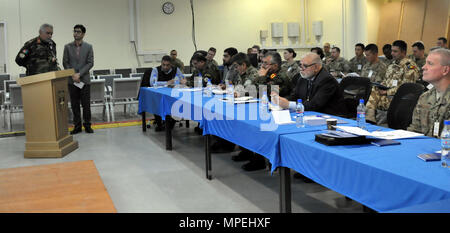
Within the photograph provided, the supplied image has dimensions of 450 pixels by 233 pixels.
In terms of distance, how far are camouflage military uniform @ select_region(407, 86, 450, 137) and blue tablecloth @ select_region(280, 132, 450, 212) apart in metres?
0.39

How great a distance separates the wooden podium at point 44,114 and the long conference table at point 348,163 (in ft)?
7.89

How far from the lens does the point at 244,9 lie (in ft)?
46.5

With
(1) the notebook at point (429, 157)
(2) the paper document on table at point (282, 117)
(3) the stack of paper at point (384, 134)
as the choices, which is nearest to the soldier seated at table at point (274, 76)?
(2) the paper document on table at point (282, 117)

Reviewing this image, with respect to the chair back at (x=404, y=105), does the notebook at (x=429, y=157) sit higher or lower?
lower

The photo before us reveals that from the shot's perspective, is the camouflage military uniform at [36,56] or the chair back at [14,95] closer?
the camouflage military uniform at [36,56]

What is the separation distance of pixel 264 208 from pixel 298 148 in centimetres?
100

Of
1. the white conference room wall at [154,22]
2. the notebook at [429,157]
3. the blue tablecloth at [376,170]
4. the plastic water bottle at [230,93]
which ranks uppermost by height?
the white conference room wall at [154,22]

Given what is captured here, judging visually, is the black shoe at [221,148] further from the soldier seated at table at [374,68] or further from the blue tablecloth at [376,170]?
the soldier seated at table at [374,68]

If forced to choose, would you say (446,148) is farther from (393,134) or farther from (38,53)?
(38,53)

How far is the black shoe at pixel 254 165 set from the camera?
5078 mm

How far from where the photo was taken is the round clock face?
1315cm

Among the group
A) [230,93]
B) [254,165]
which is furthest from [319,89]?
[230,93]
